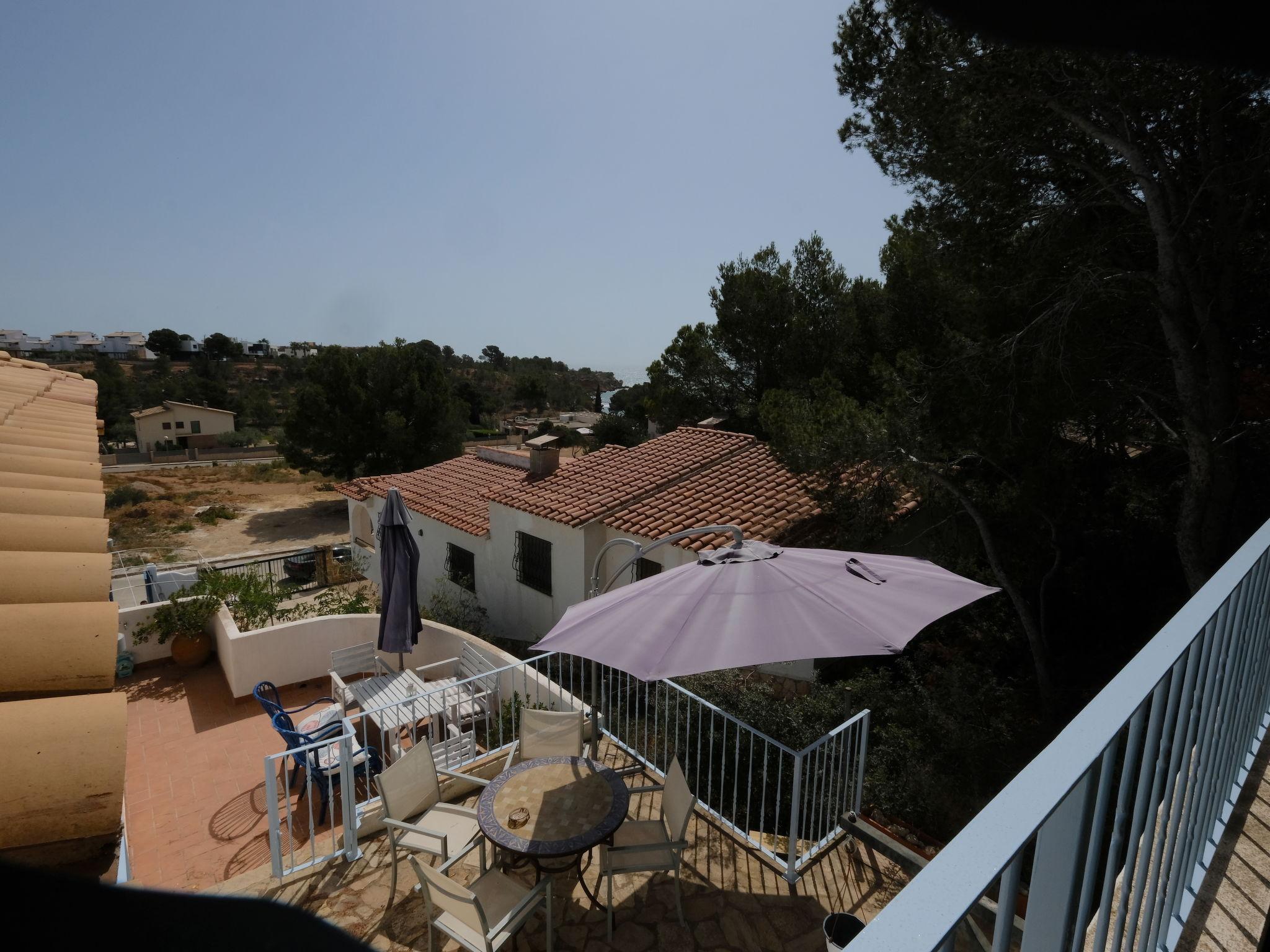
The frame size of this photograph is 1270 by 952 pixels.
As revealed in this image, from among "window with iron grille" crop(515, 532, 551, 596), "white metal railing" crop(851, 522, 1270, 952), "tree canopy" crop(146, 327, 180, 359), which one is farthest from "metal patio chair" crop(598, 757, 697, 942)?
"tree canopy" crop(146, 327, 180, 359)

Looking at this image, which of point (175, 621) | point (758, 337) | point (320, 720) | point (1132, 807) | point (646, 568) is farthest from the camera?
point (758, 337)

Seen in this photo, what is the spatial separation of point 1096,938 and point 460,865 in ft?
15.8

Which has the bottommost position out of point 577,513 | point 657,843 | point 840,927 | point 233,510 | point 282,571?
point 233,510

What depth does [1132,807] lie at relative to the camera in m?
1.53

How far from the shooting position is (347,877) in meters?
4.93

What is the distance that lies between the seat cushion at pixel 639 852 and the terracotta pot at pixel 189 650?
821 cm

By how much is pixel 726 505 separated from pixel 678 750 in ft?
21.1

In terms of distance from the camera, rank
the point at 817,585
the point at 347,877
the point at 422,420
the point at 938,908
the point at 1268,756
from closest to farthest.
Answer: the point at 938,908 < the point at 1268,756 < the point at 817,585 < the point at 347,877 < the point at 422,420

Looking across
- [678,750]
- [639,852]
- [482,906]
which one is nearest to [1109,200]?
[678,750]

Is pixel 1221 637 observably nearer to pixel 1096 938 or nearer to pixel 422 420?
pixel 1096 938

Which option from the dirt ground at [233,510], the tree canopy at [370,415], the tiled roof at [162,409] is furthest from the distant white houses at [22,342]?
the tree canopy at [370,415]

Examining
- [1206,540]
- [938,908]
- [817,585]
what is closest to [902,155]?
[1206,540]

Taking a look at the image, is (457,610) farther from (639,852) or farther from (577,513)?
(639,852)

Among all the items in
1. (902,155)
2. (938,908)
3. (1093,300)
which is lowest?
(938,908)
